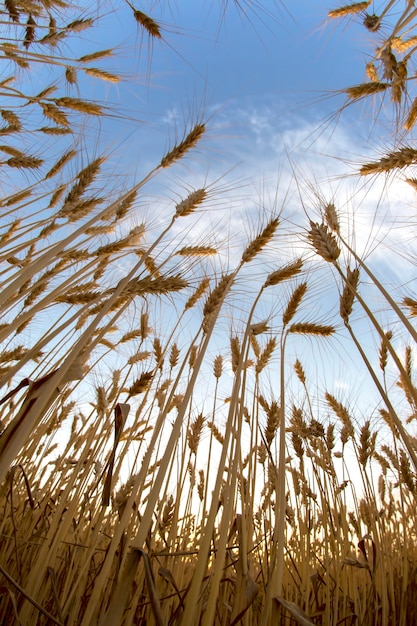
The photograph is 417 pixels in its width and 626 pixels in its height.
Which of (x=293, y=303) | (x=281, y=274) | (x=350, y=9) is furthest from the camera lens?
(x=350, y=9)

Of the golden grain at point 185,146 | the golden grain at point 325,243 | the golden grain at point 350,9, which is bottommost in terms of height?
the golden grain at point 325,243

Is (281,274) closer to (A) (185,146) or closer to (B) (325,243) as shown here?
(B) (325,243)

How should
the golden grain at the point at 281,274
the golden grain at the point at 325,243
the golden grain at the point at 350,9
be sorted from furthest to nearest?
1. the golden grain at the point at 350,9
2. the golden grain at the point at 281,274
3. the golden grain at the point at 325,243

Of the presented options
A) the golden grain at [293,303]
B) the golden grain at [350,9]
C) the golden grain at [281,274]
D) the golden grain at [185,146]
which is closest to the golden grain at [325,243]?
the golden grain at [281,274]

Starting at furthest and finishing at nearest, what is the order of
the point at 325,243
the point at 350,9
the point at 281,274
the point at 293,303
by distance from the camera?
the point at 350,9
the point at 293,303
the point at 281,274
the point at 325,243

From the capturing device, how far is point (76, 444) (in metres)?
2.27

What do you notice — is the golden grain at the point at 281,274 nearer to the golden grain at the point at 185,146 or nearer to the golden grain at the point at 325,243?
the golden grain at the point at 325,243

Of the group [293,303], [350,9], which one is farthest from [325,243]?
[350,9]

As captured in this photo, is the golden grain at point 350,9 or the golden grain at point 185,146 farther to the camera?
the golden grain at point 350,9

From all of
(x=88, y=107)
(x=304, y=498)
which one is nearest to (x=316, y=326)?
(x=304, y=498)

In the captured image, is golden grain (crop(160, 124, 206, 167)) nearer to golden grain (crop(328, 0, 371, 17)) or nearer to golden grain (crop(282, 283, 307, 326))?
golden grain (crop(282, 283, 307, 326))

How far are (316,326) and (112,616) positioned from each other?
197cm

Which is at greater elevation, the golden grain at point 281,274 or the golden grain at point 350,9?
the golden grain at point 350,9

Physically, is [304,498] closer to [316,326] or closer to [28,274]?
[316,326]
